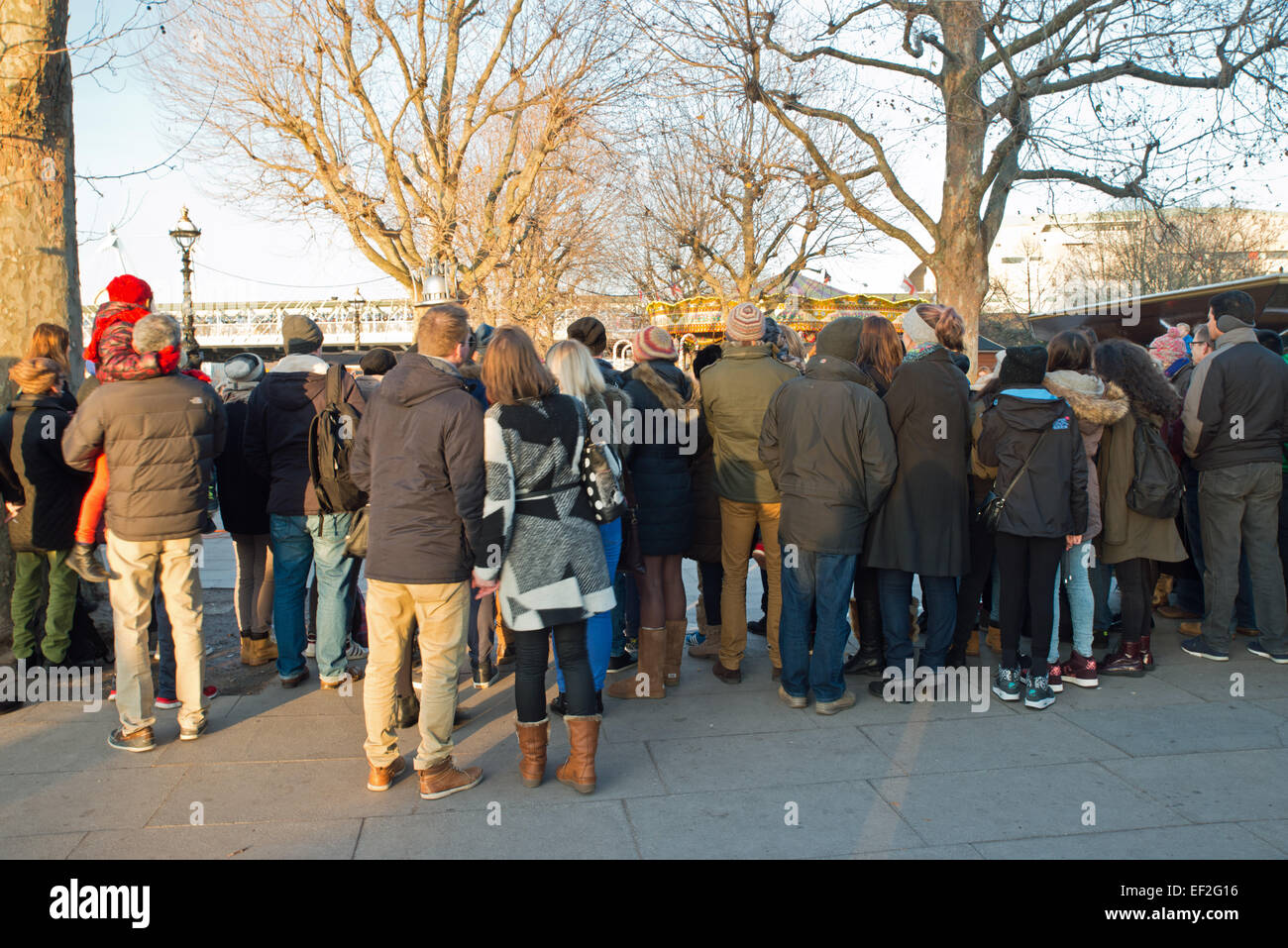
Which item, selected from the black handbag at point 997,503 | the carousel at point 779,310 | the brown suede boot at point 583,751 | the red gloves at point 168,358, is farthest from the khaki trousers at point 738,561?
the carousel at point 779,310

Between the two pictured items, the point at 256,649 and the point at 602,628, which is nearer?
the point at 602,628

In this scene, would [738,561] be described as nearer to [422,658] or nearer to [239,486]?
[422,658]

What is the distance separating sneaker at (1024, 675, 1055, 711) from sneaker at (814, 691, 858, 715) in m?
0.91

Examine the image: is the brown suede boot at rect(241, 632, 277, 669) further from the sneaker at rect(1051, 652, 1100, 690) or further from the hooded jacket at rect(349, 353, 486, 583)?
the sneaker at rect(1051, 652, 1100, 690)

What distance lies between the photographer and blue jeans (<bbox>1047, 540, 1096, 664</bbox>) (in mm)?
5148

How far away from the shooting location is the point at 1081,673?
5250 millimetres

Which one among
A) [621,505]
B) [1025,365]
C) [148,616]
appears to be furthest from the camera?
[1025,365]

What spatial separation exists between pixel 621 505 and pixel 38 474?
3185mm

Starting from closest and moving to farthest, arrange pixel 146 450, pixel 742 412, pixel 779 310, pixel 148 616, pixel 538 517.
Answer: pixel 538 517
pixel 146 450
pixel 148 616
pixel 742 412
pixel 779 310

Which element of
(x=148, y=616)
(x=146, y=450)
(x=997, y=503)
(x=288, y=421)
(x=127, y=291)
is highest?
(x=127, y=291)

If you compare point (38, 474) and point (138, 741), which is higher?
point (38, 474)

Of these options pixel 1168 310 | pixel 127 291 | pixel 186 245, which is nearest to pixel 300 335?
pixel 127 291

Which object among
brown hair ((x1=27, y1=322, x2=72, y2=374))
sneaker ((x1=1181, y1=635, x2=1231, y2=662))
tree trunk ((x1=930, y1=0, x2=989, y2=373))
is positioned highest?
tree trunk ((x1=930, y1=0, x2=989, y2=373))

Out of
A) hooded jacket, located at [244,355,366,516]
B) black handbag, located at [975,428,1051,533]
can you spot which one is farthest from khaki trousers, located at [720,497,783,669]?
hooded jacket, located at [244,355,366,516]
